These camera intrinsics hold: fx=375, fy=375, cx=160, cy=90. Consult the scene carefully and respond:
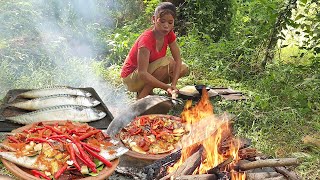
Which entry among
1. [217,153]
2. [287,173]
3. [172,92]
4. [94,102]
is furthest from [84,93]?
[287,173]

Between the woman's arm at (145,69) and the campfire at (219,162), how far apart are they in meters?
1.90

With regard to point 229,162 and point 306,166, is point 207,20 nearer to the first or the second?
point 306,166

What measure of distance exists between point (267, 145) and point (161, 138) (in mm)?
1675

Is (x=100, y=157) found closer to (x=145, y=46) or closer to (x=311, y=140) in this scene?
(x=145, y=46)

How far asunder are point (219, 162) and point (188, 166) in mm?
308

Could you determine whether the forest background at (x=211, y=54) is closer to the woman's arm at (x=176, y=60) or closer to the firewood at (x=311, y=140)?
the firewood at (x=311, y=140)

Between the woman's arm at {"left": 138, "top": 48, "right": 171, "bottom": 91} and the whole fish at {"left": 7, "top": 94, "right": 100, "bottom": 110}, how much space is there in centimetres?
83

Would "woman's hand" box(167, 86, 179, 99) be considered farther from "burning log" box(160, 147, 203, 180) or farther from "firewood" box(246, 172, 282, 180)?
"firewood" box(246, 172, 282, 180)

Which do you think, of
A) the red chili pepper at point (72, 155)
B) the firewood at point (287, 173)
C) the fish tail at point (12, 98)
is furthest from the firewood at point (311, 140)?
the fish tail at point (12, 98)

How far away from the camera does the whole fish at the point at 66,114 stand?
5.09 m

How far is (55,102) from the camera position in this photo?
5.59 metres

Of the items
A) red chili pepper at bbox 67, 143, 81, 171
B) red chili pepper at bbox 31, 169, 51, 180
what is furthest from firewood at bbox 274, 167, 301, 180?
red chili pepper at bbox 31, 169, 51, 180

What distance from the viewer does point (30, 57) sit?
27.7 feet

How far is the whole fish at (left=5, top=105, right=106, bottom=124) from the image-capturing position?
509 centimetres
